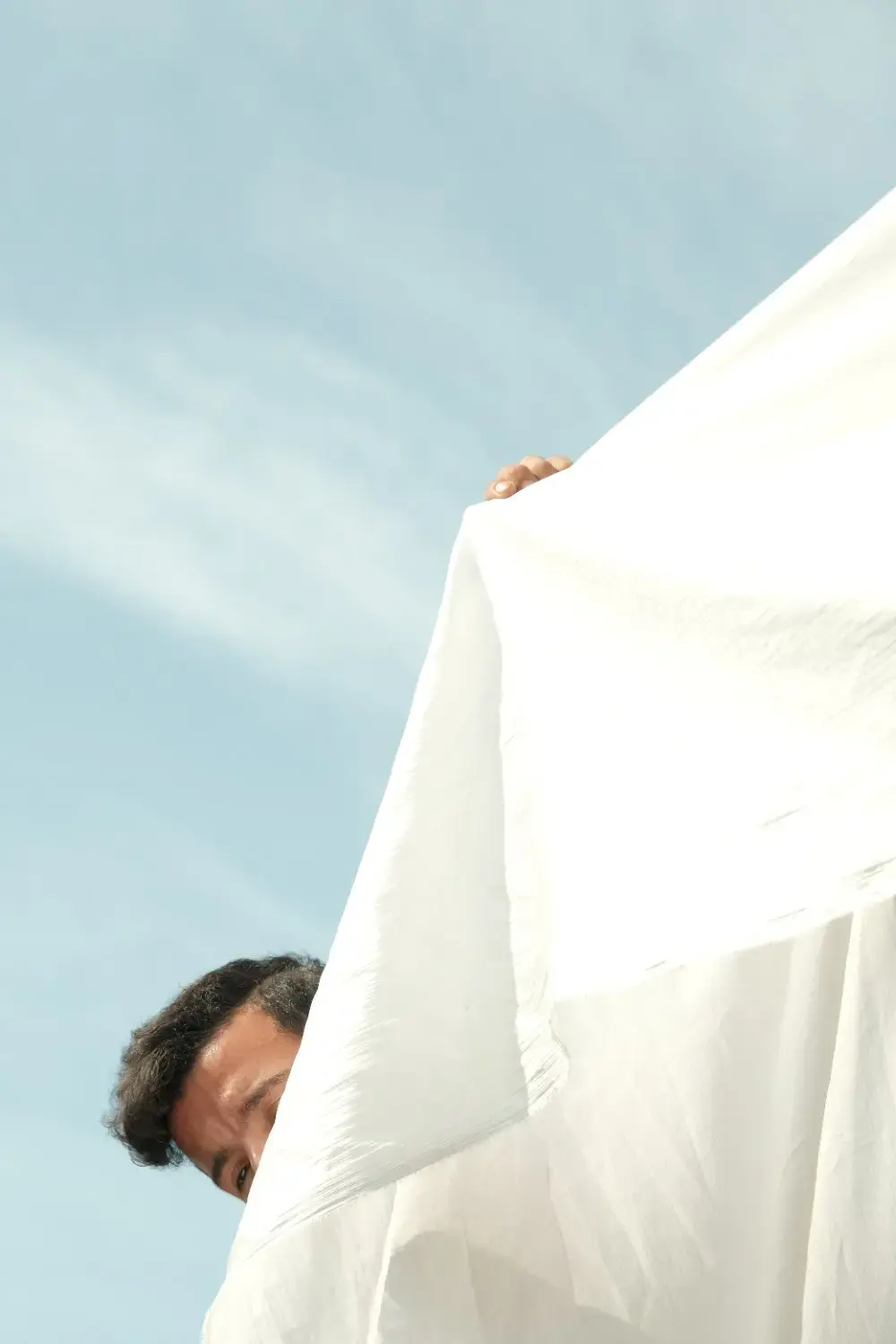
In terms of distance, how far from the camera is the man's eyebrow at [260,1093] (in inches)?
98.1

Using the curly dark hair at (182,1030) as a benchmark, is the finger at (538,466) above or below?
above

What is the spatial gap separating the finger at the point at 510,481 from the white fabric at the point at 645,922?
336 mm

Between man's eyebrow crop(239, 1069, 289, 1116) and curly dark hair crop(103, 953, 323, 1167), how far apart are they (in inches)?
4.1

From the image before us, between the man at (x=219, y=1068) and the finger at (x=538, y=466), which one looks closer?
the finger at (x=538, y=466)

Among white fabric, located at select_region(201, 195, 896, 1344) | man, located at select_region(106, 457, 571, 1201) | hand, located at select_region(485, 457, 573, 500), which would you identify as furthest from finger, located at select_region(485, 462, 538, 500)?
man, located at select_region(106, 457, 571, 1201)

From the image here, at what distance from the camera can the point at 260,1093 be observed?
2504mm

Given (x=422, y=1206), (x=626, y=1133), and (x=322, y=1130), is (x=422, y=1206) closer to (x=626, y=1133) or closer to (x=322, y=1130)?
(x=626, y=1133)

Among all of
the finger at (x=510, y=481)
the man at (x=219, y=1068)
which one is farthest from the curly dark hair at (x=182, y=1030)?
the finger at (x=510, y=481)

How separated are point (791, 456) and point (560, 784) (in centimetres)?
35

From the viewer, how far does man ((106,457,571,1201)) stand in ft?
8.24

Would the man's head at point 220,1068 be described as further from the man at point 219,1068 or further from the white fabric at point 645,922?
the white fabric at point 645,922

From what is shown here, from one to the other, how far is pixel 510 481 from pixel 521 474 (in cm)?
2

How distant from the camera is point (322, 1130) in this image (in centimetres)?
118

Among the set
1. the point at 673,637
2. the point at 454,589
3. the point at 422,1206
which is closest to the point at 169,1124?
the point at 422,1206
